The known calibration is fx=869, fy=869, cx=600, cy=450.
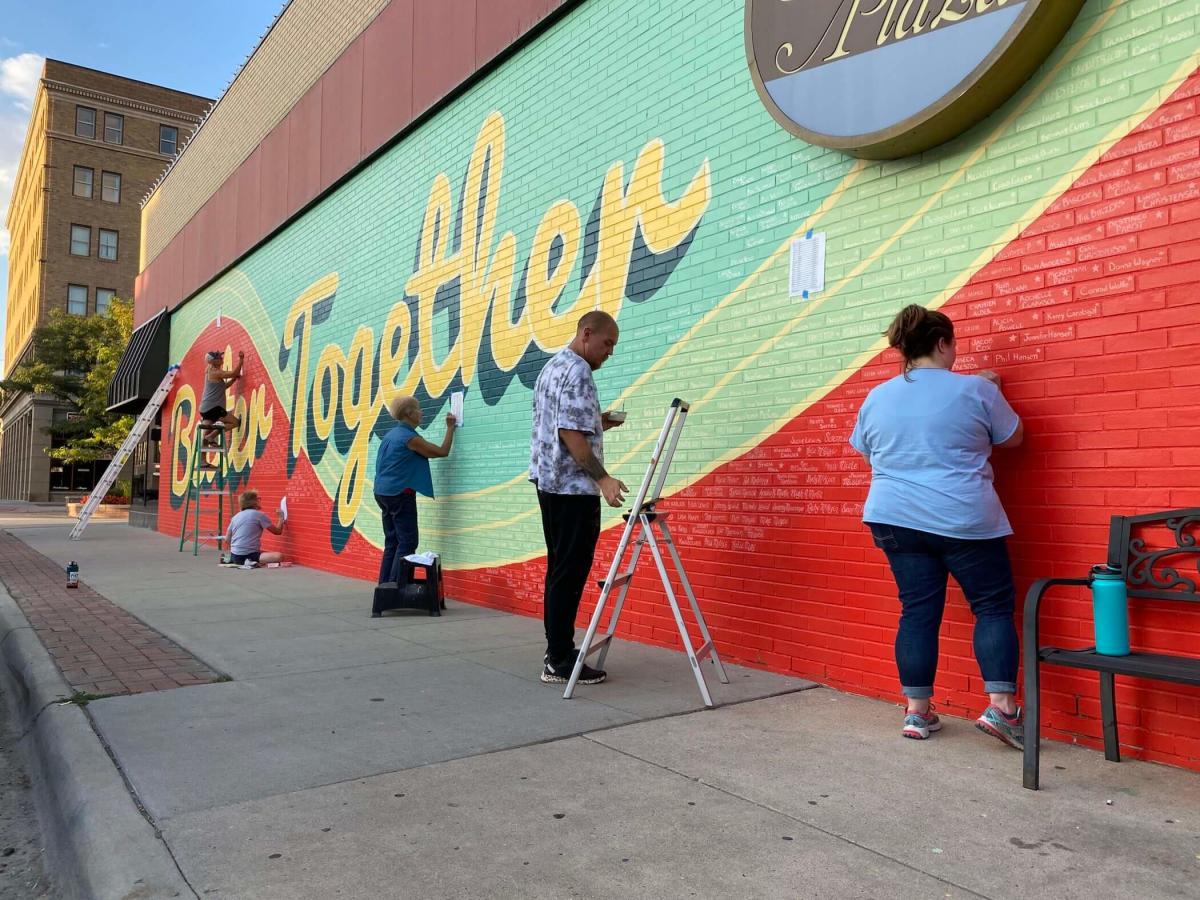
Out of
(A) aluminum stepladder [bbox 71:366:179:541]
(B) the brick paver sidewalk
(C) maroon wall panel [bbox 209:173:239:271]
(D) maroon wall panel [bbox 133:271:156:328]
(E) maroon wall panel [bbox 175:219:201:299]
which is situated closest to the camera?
(B) the brick paver sidewalk

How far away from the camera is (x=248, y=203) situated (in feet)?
47.2

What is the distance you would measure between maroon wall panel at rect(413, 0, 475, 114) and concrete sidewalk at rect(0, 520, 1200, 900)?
6070mm

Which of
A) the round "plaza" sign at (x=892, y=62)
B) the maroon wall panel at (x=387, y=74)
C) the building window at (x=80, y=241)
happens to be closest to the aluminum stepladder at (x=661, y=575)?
the round "plaza" sign at (x=892, y=62)

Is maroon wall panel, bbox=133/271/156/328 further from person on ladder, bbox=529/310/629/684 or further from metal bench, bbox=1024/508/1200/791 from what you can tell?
metal bench, bbox=1024/508/1200/791

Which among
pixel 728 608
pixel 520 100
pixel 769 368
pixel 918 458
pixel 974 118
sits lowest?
pixel 728 608

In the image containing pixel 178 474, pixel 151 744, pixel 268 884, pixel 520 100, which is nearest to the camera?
pixel 268 884

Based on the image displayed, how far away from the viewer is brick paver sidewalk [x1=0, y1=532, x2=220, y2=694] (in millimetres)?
4762

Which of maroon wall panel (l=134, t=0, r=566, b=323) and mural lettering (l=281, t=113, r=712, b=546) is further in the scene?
maroon wall panel (l=134, t=0, r=566, b=323)

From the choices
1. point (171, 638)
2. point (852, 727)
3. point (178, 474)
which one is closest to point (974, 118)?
point (852, 727)

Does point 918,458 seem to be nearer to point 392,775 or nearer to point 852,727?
point 852,727

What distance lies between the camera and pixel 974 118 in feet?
13.3

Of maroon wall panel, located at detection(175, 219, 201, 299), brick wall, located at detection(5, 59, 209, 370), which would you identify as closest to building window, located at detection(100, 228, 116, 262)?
brick wall, located at detection(5, 59, 209, 370)

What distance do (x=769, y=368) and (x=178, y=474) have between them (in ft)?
52.1

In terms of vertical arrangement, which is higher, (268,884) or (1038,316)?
(1038,316)
